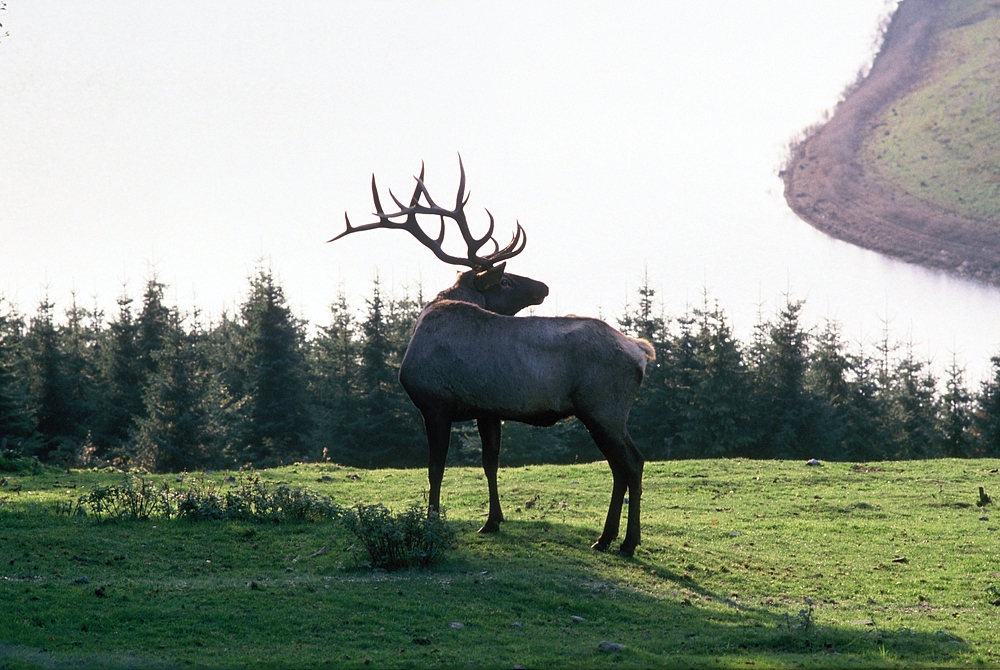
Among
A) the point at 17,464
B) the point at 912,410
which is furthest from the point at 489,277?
the point at 912,410

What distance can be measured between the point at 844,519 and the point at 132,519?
422 inches

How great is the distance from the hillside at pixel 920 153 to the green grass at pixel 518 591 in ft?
202

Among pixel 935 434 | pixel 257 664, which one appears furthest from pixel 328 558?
pixel 935 434

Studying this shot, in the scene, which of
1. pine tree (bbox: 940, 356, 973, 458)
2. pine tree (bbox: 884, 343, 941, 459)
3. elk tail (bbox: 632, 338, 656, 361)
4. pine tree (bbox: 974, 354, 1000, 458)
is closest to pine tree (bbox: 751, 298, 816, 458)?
pine tree (bbox: 884, 343, 941, 459)

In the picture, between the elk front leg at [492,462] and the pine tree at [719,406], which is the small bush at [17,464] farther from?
the pine tree at [719,406]

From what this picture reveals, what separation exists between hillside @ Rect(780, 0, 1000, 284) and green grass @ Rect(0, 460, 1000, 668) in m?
61.6

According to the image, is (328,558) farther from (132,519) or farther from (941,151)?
(941,151)

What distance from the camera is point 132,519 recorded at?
13125 mm

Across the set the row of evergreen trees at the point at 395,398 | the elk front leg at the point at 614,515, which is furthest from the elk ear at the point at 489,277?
the row of evergreen trees at the point at 395,398

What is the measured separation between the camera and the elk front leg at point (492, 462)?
42.2ft

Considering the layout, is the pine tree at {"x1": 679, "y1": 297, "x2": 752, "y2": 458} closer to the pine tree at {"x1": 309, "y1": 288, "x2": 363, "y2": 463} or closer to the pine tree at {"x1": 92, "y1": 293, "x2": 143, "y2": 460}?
the pine tree at {"x1": 309, "y1": 288, "x2": 363, "y2": 463}

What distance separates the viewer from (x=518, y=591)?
1034 centimetres

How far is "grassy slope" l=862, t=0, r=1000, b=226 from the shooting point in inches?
3120

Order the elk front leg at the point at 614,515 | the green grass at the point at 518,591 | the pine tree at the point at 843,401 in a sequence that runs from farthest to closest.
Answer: the pine tree at the point at 843,401
the elk front leg at the point at 614,515
the green grass at the point at 518,591
